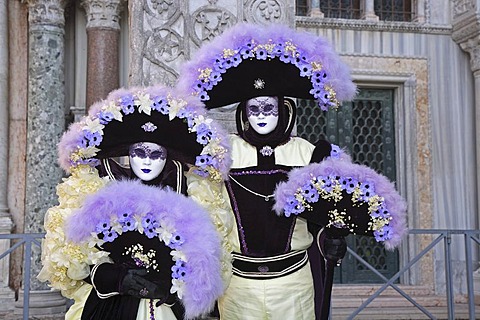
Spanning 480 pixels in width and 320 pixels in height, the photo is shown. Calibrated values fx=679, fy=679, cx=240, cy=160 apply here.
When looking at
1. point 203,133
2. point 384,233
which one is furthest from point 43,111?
point 384,233

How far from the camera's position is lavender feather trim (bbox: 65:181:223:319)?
2684 millimetres

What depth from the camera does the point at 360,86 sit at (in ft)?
25.8

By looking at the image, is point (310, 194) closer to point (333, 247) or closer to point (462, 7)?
point (333, 247)

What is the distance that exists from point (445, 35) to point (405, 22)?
525 millimetres

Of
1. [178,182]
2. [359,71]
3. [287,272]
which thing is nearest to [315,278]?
[287,272]

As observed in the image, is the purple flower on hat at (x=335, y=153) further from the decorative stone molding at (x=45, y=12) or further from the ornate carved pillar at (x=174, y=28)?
the decorative stone molding at (x=45, y=12)

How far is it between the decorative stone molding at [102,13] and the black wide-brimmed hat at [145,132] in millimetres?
3876

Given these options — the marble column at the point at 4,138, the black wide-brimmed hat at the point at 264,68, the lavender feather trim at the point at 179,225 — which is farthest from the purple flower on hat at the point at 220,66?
the marble column at the point at 4,138

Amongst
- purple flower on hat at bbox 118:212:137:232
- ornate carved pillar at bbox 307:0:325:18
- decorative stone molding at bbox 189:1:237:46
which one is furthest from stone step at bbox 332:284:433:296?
purple flower on hat at bbox 118:212:137:232

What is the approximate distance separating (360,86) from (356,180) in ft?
16.4

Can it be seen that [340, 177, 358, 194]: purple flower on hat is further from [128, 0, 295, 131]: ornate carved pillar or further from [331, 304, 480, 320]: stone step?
[331, 304, 480, 320]: stone step

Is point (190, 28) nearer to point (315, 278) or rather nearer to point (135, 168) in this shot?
point (135, 168)

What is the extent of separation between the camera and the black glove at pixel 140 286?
109 inches

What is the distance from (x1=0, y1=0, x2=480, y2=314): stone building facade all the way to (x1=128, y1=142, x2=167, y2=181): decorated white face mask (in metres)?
3.29
